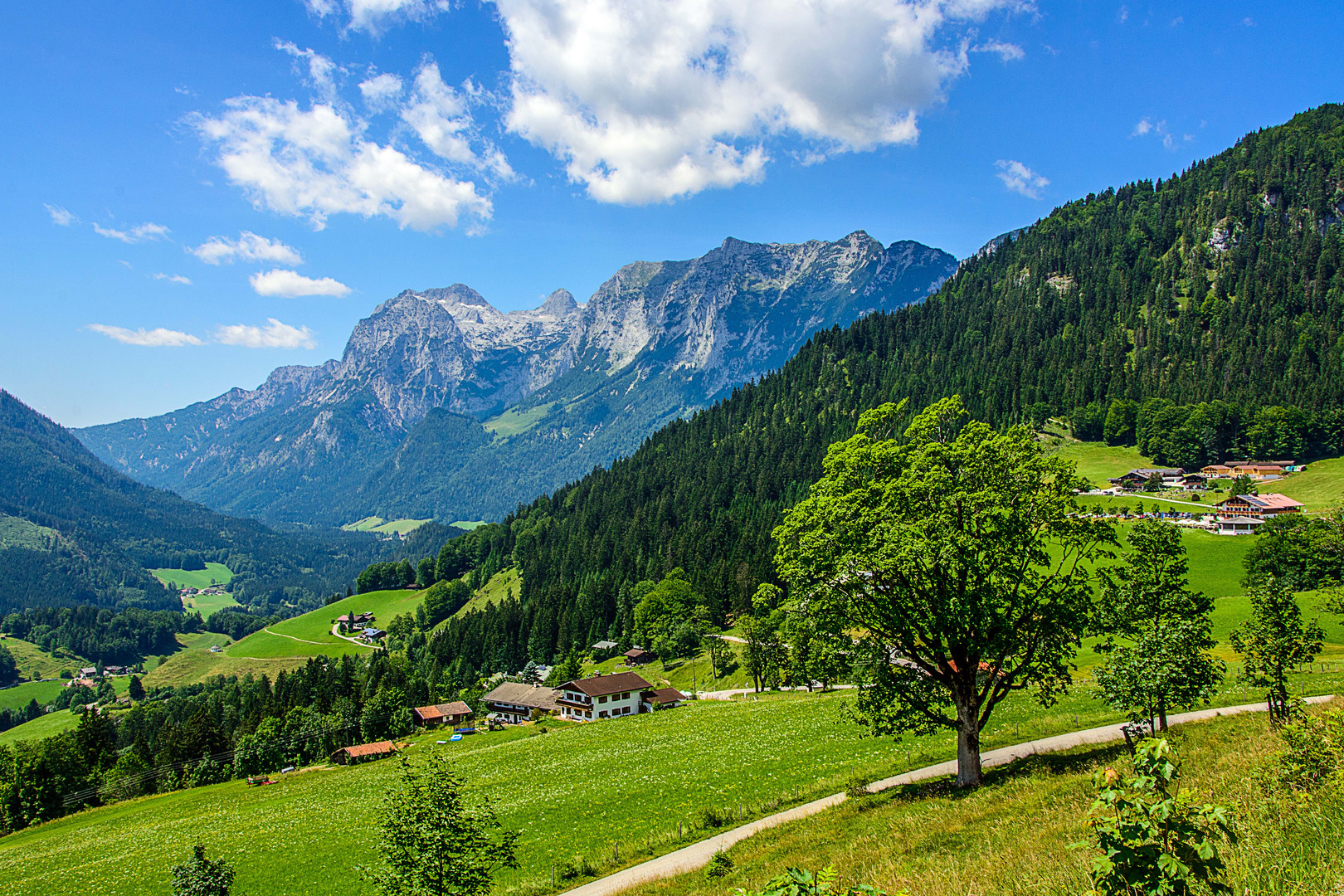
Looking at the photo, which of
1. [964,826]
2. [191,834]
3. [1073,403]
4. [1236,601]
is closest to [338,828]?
[191,834]

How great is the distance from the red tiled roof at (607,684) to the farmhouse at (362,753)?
959 inches

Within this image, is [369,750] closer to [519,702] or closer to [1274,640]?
[519,702]

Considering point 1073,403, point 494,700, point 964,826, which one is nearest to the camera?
point 964,826

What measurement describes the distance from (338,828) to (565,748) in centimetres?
2013

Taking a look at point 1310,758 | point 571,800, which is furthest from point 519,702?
point 1310,758

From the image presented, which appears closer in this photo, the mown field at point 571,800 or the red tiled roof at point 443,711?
the mown field at point 571,800

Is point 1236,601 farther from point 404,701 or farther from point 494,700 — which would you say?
point 404,701

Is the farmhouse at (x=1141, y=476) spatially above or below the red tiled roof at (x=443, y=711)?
above

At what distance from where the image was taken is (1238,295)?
192625mm

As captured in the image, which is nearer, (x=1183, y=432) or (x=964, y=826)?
(x=964, y=826)

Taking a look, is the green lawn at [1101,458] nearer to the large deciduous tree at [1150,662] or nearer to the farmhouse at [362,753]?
the large deciduous tree at [1150,662]

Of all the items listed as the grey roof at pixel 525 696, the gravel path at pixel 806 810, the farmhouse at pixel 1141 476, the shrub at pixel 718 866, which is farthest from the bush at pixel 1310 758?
the farmhouse at pixel 1141 476

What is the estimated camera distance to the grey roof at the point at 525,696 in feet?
313

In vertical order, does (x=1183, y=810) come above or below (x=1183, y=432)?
below
